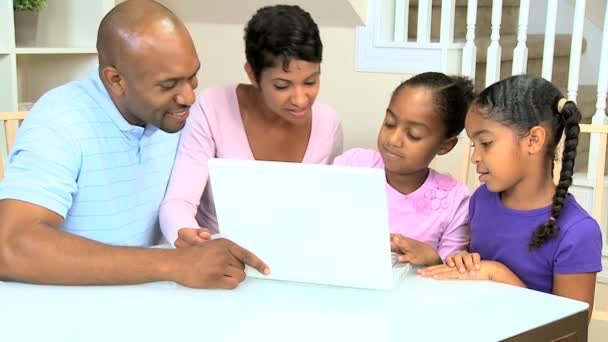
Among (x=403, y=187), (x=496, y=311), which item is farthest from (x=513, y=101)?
(x=496, y=311)

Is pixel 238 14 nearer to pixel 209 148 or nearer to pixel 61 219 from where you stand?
pixel 209 148

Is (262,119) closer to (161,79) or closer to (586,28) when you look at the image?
(161,79)

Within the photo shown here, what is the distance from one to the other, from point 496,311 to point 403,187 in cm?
48

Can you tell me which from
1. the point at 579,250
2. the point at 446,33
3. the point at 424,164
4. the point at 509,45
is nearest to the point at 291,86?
the point at 424,164

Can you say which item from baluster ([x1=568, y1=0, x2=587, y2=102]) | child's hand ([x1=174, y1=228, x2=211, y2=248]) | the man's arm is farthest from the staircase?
the man's arm

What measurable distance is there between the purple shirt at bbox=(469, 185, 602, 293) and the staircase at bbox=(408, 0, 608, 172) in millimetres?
1319

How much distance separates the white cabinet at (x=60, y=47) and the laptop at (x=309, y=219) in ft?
5.09

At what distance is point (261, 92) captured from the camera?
1784mm

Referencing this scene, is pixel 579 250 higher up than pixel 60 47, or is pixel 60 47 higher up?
pixel 60 47

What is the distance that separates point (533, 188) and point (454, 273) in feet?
0.86

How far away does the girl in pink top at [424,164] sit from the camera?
1.56m

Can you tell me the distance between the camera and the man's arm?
1.24 m

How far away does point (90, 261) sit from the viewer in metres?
1.24

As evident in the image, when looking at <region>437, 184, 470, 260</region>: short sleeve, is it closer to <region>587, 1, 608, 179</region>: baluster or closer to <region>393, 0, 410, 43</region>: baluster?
<region>587, 1, 608, 179</region>: baluster
